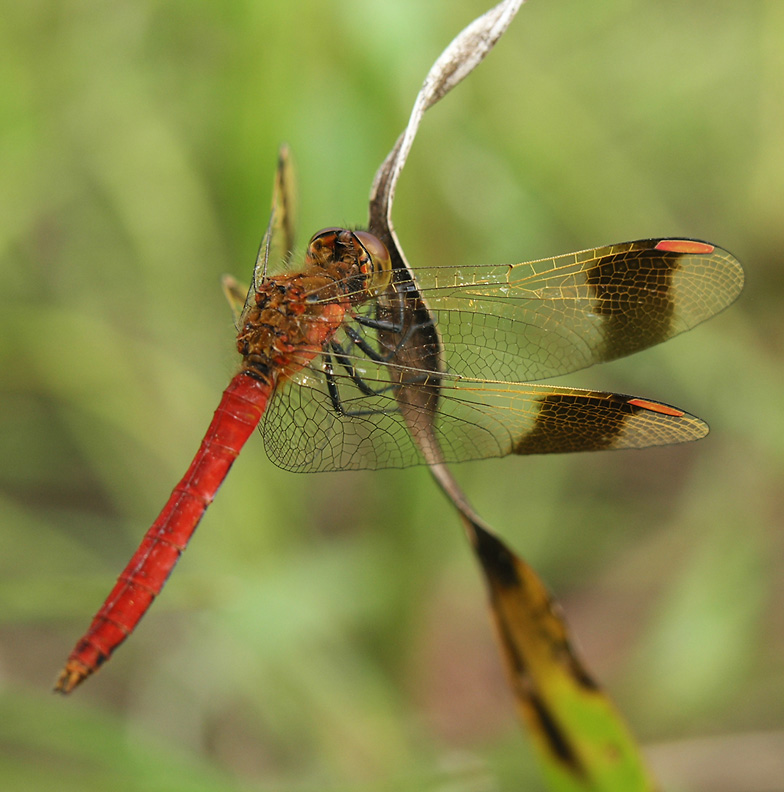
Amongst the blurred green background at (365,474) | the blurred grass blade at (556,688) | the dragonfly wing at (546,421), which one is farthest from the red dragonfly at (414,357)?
the blurred green background at (365,474)

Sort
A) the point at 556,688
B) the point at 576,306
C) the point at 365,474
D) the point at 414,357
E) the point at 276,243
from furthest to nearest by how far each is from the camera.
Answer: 1. the point at 365,474
2. the point at 276,243
3. the point at 576,306
4. the point at 414,357
5. the point at 556,688

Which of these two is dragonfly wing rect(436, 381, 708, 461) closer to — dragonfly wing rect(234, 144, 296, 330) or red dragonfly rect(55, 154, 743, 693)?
red dragonfly rect(55, 154, 743, 693)

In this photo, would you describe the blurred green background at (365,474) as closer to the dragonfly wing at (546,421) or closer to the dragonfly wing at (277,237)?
the dragonfly wing at (277,237)

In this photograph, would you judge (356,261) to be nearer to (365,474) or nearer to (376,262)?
(376,262)

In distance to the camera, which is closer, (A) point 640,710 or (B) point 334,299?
(B) point 334,299

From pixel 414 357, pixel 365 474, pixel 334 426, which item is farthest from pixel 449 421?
pixel 365 474

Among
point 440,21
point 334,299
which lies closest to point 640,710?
point 334,299

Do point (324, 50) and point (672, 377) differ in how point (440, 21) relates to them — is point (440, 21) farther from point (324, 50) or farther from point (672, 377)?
point (672, 377)
